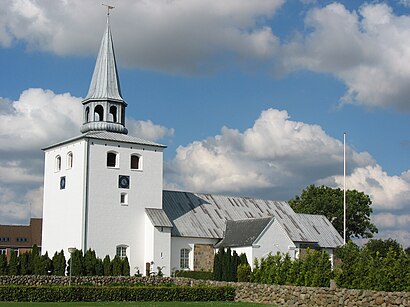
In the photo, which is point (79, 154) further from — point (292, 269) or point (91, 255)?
point (292, 269)

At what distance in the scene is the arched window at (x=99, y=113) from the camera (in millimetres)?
51656

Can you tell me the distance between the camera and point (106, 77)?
5244 cm

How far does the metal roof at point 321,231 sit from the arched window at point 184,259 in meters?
12.8

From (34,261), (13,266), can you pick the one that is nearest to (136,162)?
(34,261)

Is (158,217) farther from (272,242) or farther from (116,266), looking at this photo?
(272,242)

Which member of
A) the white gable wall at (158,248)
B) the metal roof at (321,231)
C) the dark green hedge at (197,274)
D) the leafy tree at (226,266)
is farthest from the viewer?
the metal roof at (321,231)

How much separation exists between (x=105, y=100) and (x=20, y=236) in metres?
49.3

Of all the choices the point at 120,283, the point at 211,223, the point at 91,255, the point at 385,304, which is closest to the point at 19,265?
the point at 91,255

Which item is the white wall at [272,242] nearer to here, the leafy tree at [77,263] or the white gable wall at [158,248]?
the white gable wall at [158,248]

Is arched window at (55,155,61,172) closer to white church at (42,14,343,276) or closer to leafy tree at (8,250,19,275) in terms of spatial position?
white church at (42,14,343,276)

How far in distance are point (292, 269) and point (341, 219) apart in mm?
38109

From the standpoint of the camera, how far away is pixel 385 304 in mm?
27391

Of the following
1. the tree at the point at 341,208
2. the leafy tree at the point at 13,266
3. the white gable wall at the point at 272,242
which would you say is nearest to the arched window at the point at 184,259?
the white gable wall at the point at 272,242

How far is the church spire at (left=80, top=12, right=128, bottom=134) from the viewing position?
168ft
